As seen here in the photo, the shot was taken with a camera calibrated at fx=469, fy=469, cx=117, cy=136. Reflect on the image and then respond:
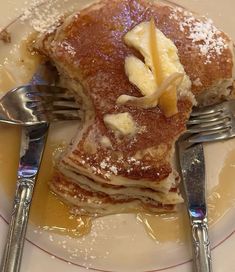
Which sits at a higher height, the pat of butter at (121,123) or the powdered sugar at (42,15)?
the powdered sugar at (42,15)

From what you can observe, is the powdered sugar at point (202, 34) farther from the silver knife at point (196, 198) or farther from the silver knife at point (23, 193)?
the silver knife at point (23, 193)

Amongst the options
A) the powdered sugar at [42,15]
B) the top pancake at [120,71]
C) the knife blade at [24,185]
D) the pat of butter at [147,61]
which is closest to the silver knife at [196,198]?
the top pancake at [120,71]

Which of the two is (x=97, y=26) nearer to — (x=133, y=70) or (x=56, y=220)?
(x=133, y=70)

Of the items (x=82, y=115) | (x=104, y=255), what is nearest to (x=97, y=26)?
(x=82, y=115)

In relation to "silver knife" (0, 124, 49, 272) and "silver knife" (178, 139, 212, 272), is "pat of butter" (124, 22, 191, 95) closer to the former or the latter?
"silver knife" (178, 139, 212, 272)

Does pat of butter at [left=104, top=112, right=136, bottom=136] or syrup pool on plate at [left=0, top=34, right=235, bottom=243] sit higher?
pat of butter at [left=104, top=112, right=136, bottom=136]

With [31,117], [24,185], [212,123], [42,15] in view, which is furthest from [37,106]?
[212,123]

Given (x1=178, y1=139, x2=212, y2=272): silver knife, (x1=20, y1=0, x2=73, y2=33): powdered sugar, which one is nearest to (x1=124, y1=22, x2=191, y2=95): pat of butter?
(x1=178, y1=139, x2=212, y2=272): silver knife

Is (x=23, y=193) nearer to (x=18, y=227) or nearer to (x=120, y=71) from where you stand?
(x=18, y=227)
